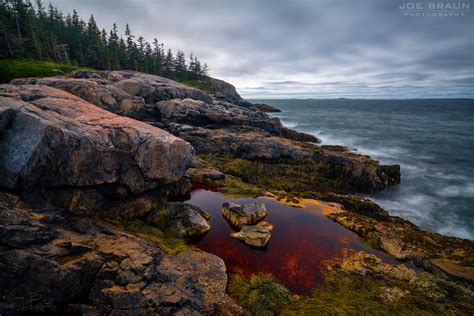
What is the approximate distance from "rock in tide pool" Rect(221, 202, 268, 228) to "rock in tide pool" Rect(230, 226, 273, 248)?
43.0 inches

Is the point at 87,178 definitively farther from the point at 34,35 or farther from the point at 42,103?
the point at 34,35

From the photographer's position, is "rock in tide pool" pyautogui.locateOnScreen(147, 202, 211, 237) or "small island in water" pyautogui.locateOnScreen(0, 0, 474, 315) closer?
"small island in water" pyautogui.locateOnScreen(0, 0, 474, 315)

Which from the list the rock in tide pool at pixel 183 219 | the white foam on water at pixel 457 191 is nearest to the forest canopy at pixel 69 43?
the rock in tide pool at pixel 183 219

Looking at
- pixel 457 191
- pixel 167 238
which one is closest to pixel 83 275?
pixel 167 238

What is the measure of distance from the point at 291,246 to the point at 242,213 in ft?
15.1

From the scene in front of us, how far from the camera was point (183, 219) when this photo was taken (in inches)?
699

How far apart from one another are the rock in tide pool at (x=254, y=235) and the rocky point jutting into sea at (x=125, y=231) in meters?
0.13

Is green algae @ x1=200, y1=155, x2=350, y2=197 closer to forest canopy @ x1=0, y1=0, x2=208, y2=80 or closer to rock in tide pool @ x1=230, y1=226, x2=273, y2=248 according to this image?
rock in tide pool @ x1=230, y1=226, x2=273, y2=248

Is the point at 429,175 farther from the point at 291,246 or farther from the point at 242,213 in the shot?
the point at 242,213

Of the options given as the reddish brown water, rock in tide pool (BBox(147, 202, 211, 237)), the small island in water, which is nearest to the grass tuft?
the small island in water

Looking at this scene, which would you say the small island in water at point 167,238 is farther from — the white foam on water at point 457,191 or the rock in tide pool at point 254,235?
the white foam on water at point 457,191

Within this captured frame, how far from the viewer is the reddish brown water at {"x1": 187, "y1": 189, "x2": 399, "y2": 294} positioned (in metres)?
14.2

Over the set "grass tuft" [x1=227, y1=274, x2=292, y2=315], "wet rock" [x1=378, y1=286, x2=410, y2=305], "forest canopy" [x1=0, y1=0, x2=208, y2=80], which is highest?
"forest canopy" [x1=0, y1=0, x2=208, y2=80]

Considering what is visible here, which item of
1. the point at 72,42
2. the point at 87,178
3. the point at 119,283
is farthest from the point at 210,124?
the point at 72,42
